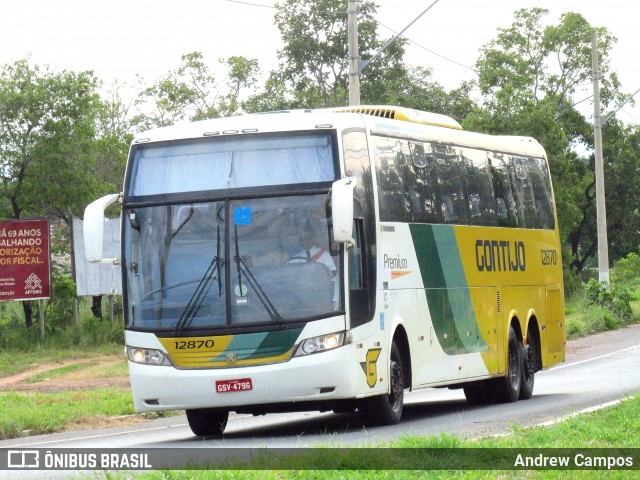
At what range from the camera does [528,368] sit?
67.2ft

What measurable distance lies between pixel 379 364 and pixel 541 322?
23.3 ft

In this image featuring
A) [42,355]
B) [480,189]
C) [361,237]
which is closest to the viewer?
[361,237]

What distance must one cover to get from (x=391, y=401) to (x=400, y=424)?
388 mm

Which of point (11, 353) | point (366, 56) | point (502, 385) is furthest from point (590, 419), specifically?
point (366, 56)

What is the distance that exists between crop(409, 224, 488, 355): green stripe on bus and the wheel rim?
4.83 feet

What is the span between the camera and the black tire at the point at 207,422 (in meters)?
15.5

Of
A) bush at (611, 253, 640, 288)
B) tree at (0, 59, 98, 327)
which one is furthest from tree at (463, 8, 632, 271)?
tree at (0, 59, 98, 327)

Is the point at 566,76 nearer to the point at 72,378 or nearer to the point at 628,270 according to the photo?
the point at 628,270

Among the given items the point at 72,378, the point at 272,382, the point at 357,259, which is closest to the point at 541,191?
the point at 357,259

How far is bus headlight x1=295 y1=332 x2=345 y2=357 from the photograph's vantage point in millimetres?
13891

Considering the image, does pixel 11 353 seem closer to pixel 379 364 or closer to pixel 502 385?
pixel 502 385

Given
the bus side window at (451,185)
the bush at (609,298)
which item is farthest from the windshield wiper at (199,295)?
the bush at (609,298)

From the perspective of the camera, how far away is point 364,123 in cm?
1539

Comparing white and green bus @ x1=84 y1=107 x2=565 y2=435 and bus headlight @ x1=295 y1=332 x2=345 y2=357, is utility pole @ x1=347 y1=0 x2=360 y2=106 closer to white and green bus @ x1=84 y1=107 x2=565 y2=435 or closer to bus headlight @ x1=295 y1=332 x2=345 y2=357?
white and green bus @ x1=84 y1=107 x2=565 y2=435
